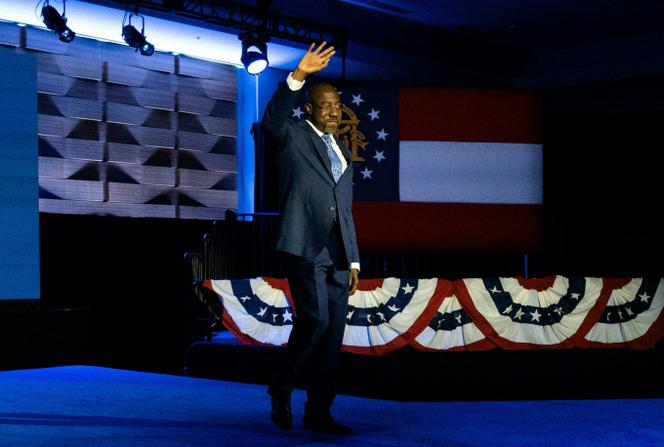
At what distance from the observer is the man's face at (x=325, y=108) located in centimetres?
302

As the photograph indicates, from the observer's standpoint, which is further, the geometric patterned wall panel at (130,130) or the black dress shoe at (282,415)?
the geometric patterned wall panel at (130,130)

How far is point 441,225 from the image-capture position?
27.1ft

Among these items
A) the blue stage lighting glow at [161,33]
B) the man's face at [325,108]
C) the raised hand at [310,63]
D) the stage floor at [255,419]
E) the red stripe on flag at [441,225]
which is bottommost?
the stage floor at [255,419]

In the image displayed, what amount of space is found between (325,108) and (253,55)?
520 centimetres

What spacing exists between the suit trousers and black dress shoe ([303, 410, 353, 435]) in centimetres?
3

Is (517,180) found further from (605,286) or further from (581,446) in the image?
(581,446)

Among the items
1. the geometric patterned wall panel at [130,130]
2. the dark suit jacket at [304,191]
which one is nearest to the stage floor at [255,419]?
the dark suit jacket at [304,191]

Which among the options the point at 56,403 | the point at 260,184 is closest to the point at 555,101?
the point at 260,184

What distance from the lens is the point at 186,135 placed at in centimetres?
960

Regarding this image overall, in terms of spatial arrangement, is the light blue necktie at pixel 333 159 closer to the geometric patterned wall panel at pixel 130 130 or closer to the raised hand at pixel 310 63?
the raised hand at pixel 310 63

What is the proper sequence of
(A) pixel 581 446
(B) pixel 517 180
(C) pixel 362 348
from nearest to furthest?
(A) pixel 581 446, (C) pixel 362 348, (B) pixel 517 180

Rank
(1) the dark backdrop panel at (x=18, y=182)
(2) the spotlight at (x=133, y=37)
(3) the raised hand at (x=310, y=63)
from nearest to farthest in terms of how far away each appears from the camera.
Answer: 1. (3) the raised hand at (x=310, y=63)
2. (1) the dark backdrop panel at (x=18, y=182)
3. (2) the spotlight at (x=133, y=37)

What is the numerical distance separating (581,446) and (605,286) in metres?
2.98

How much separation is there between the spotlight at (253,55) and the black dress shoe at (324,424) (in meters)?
Answer: 5.42
